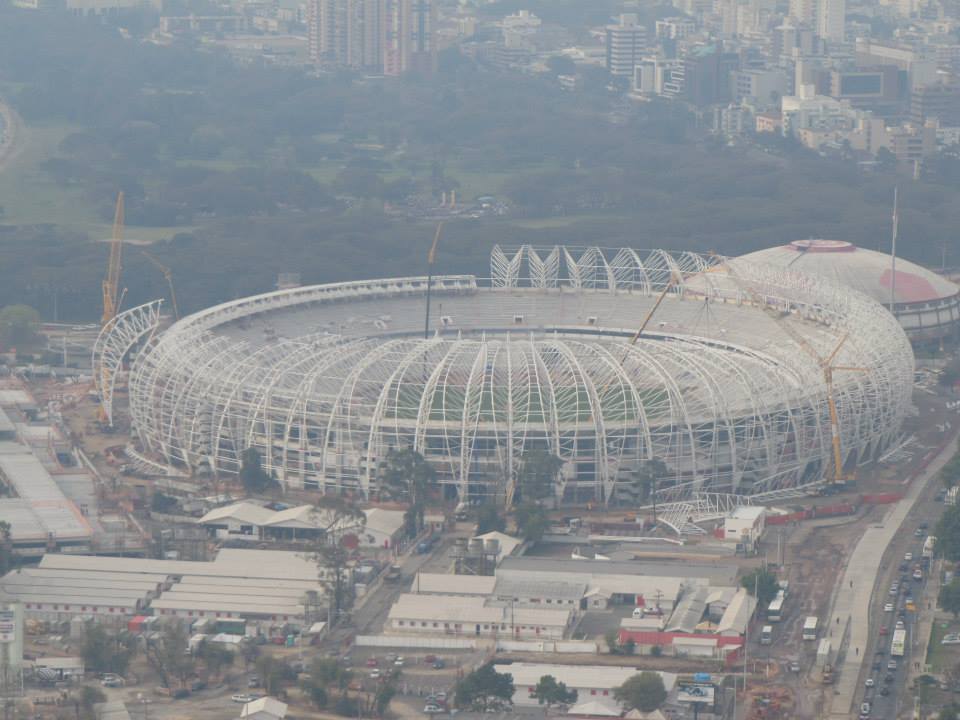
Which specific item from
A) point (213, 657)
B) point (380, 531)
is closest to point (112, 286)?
point (380, 531)

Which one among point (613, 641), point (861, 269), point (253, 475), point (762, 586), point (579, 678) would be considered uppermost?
point (579, 678)

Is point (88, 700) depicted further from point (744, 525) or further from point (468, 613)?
point (744, 525)

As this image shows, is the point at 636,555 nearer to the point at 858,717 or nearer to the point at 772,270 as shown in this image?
the point at 858,717

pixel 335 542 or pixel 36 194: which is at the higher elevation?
pixel 335 542

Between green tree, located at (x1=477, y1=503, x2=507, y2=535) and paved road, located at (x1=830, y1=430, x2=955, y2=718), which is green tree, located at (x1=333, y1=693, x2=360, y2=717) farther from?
green tree, located at (x1=477, y1=503, x2=507, y2=535)

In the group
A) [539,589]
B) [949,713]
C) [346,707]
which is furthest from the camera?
[539,589]

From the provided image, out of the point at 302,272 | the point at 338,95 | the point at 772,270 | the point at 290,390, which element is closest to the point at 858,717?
the point at 290,390

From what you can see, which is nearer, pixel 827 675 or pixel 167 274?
pixel 827 675
